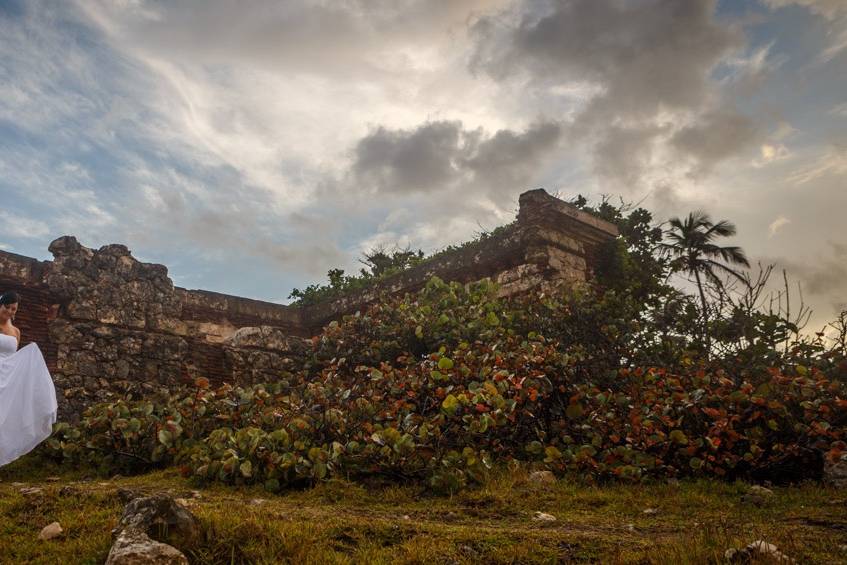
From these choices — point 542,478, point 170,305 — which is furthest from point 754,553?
point 170,305

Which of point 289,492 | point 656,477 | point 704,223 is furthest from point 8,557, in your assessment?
point 704,223

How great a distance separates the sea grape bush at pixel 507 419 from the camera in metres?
5.54

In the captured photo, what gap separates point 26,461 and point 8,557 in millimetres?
3552

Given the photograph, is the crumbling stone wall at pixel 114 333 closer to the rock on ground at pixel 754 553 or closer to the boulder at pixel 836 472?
the rock on ground at pixel 754 553

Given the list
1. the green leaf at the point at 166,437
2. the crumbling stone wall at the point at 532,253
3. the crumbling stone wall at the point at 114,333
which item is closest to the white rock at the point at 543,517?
the green leaf at the point at 166,437

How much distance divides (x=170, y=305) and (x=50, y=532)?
6.05 m

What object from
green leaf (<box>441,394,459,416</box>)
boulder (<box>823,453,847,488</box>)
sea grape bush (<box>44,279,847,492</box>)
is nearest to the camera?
boulder (<box>823,453,847,488</box>)

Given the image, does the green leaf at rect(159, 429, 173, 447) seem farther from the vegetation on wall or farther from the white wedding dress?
the white wedding dress

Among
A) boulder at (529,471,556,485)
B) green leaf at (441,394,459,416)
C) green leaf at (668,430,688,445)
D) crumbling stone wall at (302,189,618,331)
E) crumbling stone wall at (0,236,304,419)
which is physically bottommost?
boulder at (529,471,556,485)

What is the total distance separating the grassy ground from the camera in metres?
3.29

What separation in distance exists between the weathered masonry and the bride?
1.37 m

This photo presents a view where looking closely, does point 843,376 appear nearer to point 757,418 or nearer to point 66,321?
point 757,418

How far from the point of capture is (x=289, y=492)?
5289mm

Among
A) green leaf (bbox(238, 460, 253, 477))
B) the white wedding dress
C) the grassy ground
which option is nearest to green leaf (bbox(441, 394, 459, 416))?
the grassy ground
